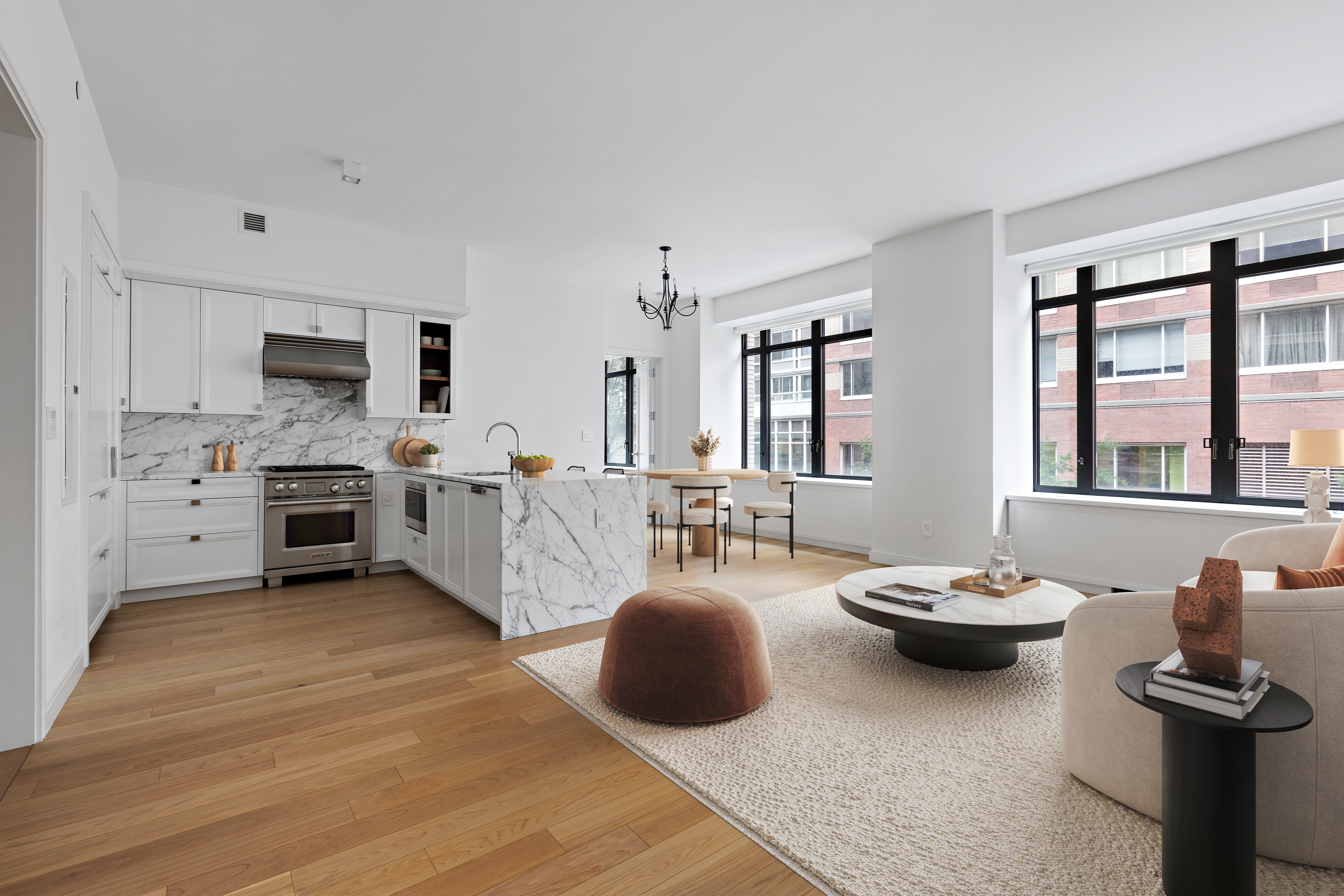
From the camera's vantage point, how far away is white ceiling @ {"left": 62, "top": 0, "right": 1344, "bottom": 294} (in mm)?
2686

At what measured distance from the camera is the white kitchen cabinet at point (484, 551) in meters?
3.48

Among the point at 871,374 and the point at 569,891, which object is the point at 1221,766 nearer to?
the point at 569,891

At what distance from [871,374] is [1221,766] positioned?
5097mm

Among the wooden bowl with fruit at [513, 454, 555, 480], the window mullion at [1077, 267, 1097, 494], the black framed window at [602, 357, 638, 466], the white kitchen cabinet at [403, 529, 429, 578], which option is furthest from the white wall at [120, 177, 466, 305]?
the window mullion at [1077, 267, 1097, 494]

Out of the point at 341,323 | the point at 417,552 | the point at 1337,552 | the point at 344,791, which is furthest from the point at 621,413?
the point at 1337,552

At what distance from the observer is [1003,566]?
3080 millimetres

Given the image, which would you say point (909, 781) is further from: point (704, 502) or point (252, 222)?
point (252, 222)

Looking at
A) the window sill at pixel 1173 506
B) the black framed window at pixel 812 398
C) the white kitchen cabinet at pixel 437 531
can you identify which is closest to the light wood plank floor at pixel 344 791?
the white kitchen cabinet at pixel 437 531

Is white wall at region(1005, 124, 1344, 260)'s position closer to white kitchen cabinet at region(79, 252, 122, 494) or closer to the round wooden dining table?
the round wooden dining table

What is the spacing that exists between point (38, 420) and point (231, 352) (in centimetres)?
268

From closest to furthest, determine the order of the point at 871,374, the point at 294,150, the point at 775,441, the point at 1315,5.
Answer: the point at 1315,5, the point at 294,150, the point at 871,374, the point at 775,441

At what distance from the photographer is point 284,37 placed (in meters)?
2.81

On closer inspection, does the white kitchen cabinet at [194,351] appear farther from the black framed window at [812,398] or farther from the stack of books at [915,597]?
the black framed window at [812,398]

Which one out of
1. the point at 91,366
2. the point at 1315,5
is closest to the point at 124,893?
the point at 91,366
